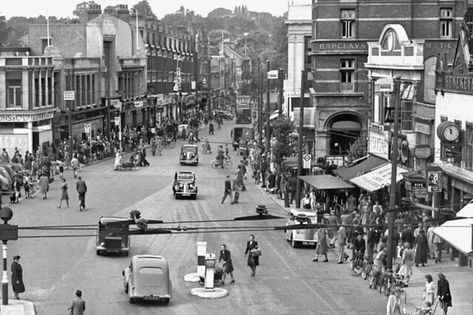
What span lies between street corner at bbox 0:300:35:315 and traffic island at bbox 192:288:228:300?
15.7 ft

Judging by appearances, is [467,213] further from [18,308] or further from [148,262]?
[18,308]

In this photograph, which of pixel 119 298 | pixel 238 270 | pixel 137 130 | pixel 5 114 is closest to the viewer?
pixel 119 298

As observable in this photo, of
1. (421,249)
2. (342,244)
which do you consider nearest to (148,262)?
(342,244)

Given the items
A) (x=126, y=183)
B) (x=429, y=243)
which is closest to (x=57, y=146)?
(x=126, y=183)

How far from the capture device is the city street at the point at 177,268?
105ft

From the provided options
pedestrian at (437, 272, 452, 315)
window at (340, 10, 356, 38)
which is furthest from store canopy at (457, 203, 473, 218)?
window at (340, 10, 356, 38)

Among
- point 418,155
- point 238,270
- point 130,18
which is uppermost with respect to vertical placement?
point 130,18

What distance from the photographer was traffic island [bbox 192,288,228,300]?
33312mm

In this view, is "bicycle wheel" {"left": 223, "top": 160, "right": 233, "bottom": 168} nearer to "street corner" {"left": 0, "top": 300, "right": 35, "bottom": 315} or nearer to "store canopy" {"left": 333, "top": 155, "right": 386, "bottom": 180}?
"store canopy" {"left": 333, "top": 155, "right": 386, "bottom": 180}

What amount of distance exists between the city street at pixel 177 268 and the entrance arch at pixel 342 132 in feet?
39.3

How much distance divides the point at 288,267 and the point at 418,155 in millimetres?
9511

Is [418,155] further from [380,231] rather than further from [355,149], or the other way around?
[355,149]

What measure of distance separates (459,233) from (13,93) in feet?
173

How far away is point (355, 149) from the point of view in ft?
198
